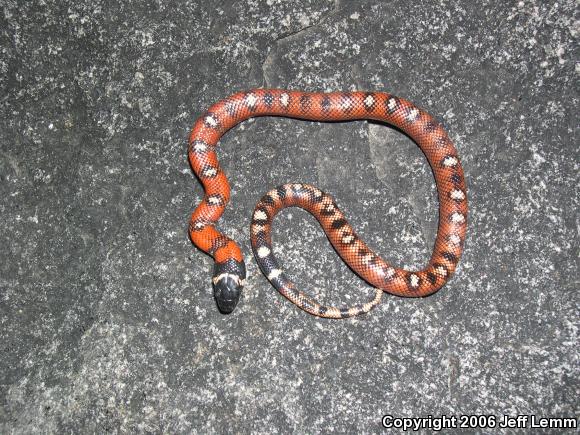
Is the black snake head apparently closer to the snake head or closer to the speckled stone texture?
the snake head

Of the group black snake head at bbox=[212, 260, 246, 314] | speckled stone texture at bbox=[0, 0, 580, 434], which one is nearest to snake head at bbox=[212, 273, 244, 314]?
black snake head at bbox=[212, 260, 246, 314]

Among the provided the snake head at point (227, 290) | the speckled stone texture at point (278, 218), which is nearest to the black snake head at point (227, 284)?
the snake head at point (227, 290)

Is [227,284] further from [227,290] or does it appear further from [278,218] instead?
[278,218]

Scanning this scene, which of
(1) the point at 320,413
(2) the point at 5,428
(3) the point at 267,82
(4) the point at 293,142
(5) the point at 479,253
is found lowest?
(2) the point at 5,428

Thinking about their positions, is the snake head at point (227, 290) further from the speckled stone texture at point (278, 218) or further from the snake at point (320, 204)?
the speckled stone texture at point (278, 218)

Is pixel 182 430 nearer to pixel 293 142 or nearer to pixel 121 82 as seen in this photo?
pixel 293 142

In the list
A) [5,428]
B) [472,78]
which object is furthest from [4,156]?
[472,78]

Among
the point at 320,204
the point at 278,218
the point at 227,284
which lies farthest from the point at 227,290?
the point at 320,204
